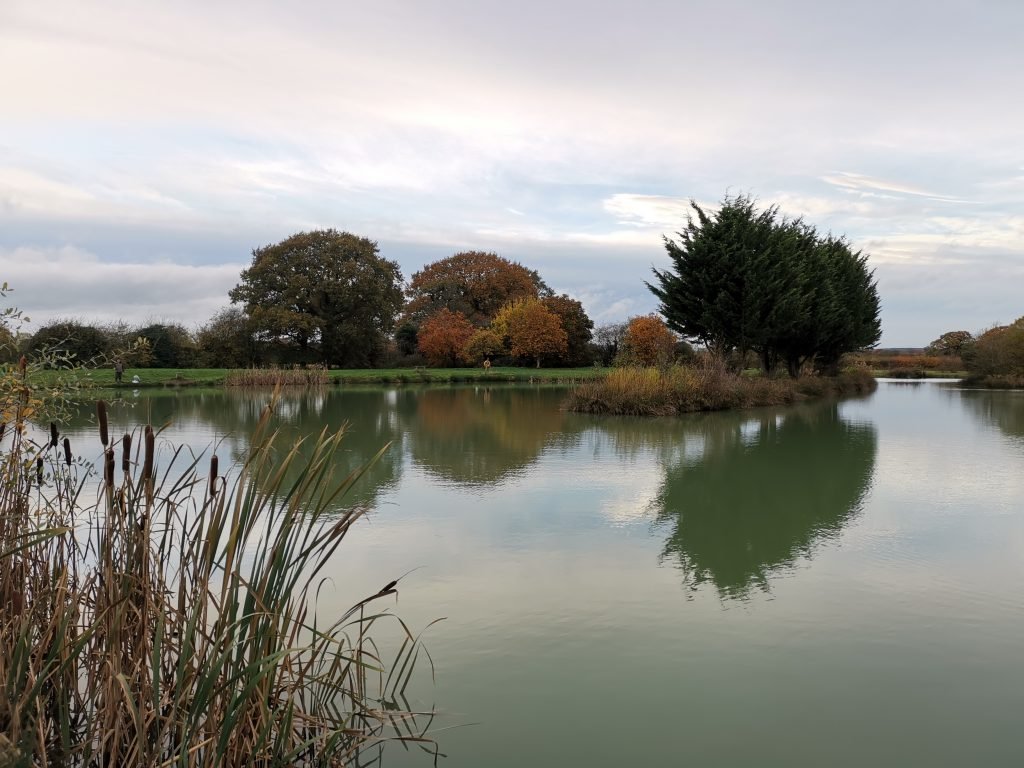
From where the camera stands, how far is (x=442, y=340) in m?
39.3

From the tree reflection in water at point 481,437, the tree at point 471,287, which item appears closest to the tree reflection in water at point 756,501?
the tree reflection in water at point 481,437

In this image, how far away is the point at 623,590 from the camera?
4074mm

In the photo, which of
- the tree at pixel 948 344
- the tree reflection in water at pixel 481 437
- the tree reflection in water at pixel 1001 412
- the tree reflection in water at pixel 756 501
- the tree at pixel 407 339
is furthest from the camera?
the tree at pixel 948 344

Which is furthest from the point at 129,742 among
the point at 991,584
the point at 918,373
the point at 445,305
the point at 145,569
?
the point at 918,373

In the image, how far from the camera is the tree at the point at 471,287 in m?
46.2

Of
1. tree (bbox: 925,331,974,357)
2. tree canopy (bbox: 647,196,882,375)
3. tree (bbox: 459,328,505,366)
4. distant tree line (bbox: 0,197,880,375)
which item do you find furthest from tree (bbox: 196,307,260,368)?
tree (bbox: 925,331,974,357)

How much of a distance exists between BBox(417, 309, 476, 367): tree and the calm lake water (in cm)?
3035

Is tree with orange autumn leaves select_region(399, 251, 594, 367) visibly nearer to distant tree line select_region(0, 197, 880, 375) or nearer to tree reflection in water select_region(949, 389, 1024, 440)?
distant tree line select_region(0, 197, 880, 375)

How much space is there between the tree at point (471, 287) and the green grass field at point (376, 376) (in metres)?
9.64

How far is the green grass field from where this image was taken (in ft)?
87.9

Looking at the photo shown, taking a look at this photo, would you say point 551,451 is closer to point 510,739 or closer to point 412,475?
point 412,475

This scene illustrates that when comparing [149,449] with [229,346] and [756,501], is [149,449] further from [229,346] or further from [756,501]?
[229,346]

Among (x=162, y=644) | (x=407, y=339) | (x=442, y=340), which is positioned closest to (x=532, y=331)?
(x=442, y=340)

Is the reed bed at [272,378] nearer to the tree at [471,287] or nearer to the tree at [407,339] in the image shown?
the tree at [407,339]
